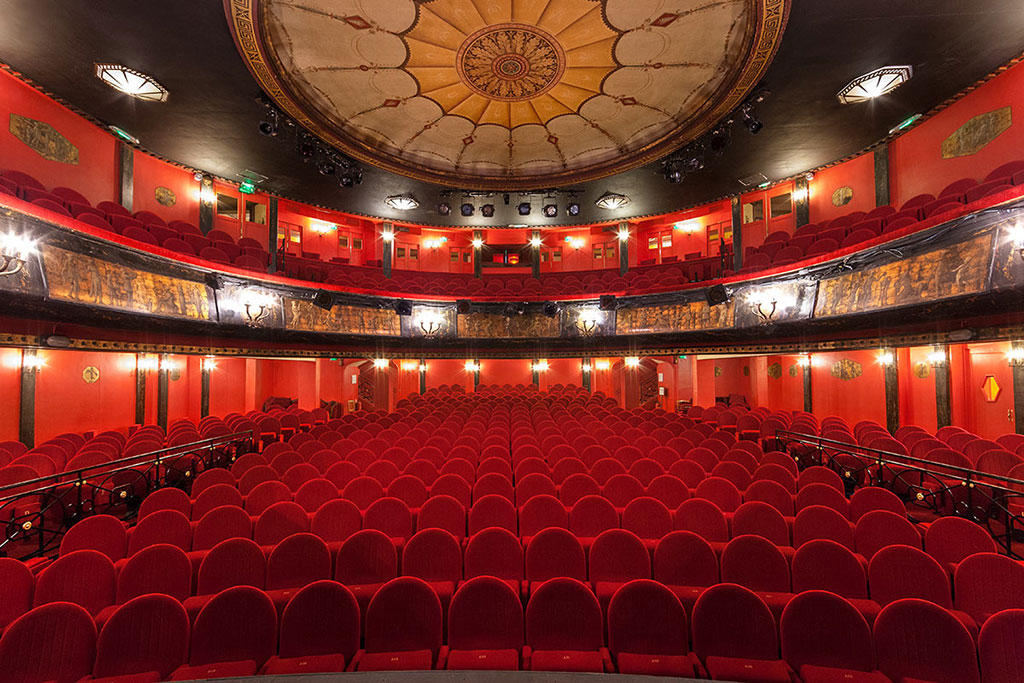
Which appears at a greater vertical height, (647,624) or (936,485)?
(647,624)

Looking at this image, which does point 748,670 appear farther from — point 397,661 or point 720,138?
point 720,138

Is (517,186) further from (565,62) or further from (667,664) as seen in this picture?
(667,664)

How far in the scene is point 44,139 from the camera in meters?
9.72

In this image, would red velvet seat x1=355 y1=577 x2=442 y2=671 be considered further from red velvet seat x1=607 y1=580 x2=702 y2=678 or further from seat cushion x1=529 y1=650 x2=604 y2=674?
red velvet seat x1=607 y1=580 x2=702 y2=678

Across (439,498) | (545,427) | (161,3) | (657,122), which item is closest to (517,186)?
(657,122)

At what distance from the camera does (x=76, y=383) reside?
31.2 ft

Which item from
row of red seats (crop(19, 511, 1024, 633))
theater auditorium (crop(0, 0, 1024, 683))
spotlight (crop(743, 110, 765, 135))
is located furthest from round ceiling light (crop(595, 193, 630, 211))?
row of red seats (crop(19, 511, 1024, 633))

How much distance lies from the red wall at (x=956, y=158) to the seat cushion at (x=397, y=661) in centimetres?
1357

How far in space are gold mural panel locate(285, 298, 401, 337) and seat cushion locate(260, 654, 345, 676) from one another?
11318 mm

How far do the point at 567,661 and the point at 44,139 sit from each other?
14.9 metres

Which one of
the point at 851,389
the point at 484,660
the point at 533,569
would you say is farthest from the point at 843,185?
the point at 484,660

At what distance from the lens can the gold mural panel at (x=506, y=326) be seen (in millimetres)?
16438

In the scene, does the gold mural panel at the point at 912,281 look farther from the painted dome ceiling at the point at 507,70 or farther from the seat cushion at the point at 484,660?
the seat cushion at the point at 484,660

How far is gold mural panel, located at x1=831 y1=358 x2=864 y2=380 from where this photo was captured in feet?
37.4
